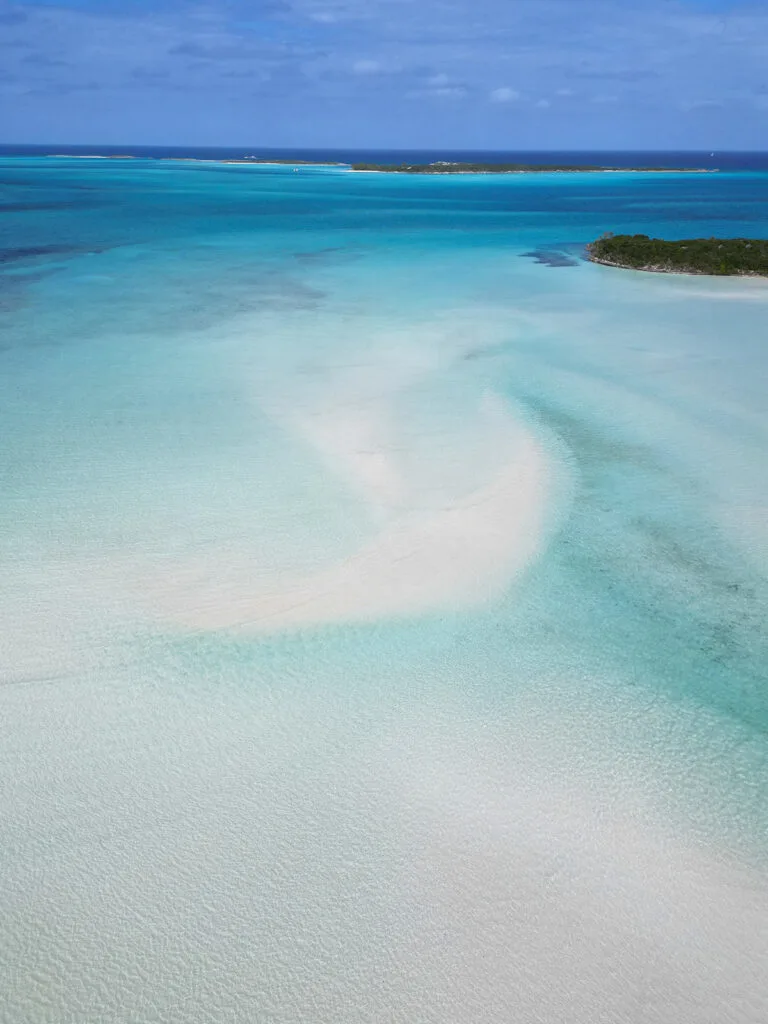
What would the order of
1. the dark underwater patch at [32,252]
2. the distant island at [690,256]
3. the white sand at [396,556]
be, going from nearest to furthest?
1. the white sand at [396,556]
2. the distant island at [690,256]
3. the dark underwater patch at [32,252]

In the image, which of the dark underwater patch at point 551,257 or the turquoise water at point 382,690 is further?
the dark underwater patch at point 551,257

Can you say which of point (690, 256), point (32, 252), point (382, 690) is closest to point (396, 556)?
point (382, 690)

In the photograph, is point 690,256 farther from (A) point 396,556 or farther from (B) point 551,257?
(A) point 396,556

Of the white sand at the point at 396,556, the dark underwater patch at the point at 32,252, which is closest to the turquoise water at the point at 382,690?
the white sand at the point at 396,556

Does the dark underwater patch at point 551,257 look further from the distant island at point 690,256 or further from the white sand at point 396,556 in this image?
the white sand at point 396,556

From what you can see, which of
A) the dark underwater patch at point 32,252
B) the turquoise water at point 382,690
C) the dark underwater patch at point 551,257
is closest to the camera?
the turquoise water at point 382,690

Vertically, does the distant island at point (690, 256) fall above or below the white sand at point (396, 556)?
above

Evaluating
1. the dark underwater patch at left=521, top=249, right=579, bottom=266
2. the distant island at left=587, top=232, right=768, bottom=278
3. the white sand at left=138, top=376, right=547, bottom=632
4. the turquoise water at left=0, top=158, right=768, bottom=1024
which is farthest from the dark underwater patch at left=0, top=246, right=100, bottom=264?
the white sand at left=138, top=376, right=547, bottom=632
